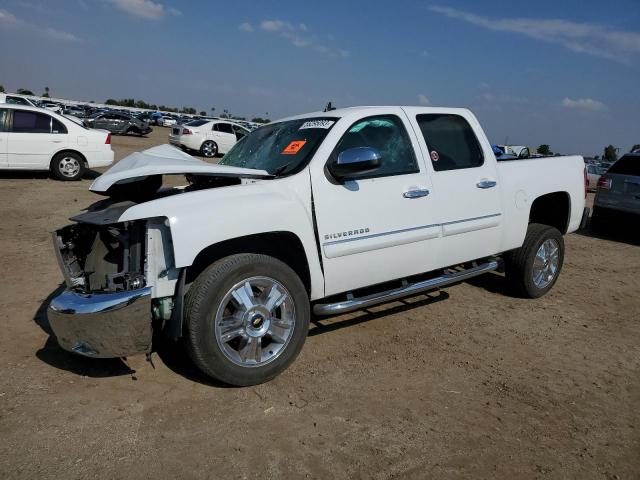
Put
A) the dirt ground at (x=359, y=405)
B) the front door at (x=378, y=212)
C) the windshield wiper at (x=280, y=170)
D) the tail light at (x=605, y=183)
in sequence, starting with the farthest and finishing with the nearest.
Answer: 1. the tail light at (x=605, y=183)
2. the windshield wiper at (x=280, y=170)
3. the front door at (x=378, y=212)
4. the dirt ground at (x=359, y=405)

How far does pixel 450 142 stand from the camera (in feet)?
15.7

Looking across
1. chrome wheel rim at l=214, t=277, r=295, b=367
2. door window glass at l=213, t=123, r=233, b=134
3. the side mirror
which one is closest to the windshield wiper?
the side mirror

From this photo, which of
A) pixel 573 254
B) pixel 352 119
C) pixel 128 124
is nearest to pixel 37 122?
pixel 352 119

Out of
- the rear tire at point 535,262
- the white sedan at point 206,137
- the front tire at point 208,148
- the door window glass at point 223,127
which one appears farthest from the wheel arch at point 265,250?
the door window glass at point 223,127

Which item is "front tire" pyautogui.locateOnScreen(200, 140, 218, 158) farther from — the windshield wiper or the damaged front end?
the damaged front end

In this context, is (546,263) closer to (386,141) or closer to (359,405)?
(386,141)

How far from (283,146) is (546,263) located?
3326 millimetres

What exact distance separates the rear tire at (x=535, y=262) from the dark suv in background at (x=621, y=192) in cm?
536

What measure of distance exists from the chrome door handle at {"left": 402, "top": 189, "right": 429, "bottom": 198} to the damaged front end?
1.94 meters

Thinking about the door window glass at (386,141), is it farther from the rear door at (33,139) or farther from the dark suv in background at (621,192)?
the rear door at (33,139)

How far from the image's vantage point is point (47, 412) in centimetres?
315

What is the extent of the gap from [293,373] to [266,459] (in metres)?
1.02

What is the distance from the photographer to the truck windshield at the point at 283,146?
13.2ft

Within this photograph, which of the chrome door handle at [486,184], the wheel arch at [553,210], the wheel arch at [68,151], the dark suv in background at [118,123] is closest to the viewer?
the chrome door handle at [486,184]
